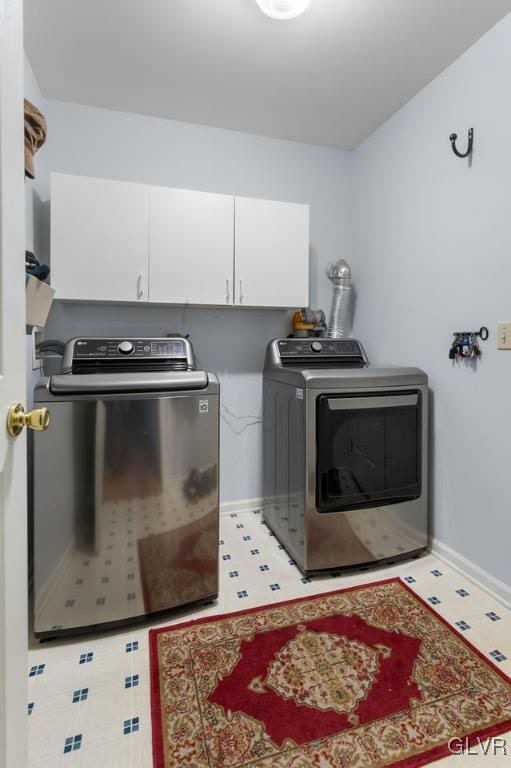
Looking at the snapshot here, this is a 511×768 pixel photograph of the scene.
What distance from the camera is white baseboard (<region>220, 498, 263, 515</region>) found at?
107 inches

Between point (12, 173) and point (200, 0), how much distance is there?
1461 mm

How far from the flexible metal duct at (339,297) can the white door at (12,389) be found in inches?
85.2

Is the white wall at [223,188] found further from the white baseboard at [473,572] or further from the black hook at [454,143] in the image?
the white baseboard at [473,572]

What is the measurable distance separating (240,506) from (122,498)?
130cm

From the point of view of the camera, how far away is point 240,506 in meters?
2.75

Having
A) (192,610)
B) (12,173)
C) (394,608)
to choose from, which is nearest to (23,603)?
(12,173)

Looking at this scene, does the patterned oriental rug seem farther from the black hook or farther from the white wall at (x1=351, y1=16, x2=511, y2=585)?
the black hook

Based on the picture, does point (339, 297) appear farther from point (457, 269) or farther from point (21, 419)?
point (21, 419)

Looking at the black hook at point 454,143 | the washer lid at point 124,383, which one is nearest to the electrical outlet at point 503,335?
the black hook at point 454,143

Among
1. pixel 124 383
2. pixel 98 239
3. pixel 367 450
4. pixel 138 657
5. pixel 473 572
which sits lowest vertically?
pixel 138 657

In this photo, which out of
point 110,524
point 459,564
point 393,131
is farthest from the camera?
point 393,131

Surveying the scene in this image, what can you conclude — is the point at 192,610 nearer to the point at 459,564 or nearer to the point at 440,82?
the point at 459,564

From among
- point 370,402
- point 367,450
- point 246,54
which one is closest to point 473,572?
point 367,450

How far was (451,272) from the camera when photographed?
79.9 inches
